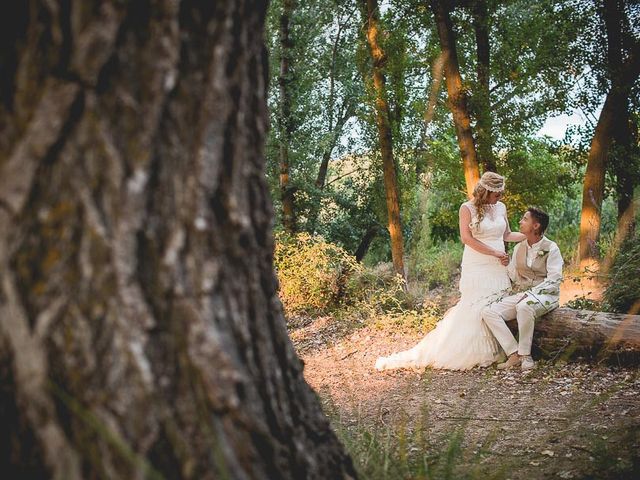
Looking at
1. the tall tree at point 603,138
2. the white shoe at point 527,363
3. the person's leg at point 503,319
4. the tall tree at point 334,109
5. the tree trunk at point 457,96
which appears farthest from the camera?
the tall tree at point 334,109

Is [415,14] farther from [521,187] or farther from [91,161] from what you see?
[91,161]

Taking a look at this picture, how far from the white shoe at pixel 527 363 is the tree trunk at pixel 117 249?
18.8 ft

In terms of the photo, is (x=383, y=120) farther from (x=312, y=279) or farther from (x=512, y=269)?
(x=512, y=269)

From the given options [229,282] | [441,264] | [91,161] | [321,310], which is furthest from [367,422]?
[441,264]

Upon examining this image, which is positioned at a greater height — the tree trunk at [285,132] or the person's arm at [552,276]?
the tree trunk at [285,132]

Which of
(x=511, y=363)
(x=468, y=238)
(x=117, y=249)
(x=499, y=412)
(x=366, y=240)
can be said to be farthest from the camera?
(x=366, y=240)

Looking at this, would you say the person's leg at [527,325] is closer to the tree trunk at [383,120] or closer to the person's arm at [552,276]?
the person's arm at [552,276]

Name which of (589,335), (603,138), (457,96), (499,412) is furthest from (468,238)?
(603,138)

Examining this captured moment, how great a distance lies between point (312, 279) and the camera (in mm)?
12031

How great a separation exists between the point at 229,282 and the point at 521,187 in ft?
38.5

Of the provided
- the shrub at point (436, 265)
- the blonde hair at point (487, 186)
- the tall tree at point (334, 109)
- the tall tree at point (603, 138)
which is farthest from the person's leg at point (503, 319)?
the tall tree at point (334, 109)

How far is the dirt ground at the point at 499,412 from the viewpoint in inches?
125

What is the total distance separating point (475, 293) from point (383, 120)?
587 cm

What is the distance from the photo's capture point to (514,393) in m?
5.66
